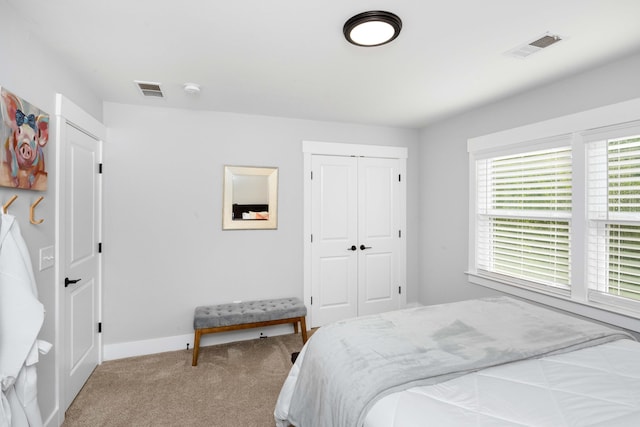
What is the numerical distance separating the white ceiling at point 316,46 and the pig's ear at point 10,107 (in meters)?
0.50

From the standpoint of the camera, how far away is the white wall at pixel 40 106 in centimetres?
165

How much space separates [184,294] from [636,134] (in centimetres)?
407

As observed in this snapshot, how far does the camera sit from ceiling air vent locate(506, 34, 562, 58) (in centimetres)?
197

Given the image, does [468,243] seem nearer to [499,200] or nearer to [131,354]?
[499,200]

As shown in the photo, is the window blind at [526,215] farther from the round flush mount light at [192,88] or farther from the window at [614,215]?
the round flush mount light at [192,88]

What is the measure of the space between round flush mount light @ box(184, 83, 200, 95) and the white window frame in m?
2.89

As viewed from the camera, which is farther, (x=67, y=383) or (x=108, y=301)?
(x=108, y=301)

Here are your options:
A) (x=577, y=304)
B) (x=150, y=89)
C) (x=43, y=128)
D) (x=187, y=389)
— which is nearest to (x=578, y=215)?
(x=577, y=304)

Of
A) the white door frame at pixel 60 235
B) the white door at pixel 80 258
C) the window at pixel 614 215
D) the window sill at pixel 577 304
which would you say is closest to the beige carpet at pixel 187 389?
the white door at pixel 80 258

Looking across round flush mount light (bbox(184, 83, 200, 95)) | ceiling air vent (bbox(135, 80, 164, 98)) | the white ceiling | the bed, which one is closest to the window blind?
the white ceiling

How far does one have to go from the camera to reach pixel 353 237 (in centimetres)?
402

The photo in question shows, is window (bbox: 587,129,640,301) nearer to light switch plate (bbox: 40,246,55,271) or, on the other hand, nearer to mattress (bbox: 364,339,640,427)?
mattress (bbox: 364,339,640,427)

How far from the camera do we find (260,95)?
117 inches

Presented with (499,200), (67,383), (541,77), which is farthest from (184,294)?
(541,77)
